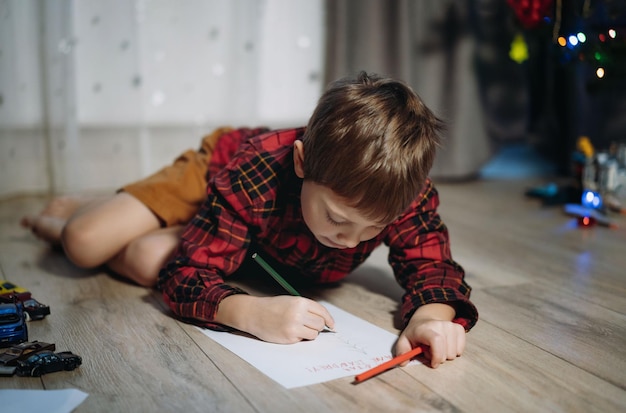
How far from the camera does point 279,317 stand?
0.92 meters

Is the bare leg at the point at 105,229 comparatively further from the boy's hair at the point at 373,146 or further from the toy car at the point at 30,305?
the boy's hair at the point at 373,146

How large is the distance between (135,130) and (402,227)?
4.13ft

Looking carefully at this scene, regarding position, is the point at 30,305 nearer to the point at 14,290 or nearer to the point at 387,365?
the point at 14,290

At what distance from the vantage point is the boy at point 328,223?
2.79 feet

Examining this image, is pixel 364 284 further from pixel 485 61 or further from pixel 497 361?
pixel 485 61

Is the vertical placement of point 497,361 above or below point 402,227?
below

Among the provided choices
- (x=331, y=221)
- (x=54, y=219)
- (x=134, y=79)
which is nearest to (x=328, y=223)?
(x=331, y=221)

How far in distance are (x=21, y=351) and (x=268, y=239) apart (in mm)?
383

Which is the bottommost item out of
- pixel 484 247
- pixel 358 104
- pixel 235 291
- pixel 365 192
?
pixel 484 247

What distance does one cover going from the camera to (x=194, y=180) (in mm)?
1314

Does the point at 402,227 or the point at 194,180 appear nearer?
the point at 402,227

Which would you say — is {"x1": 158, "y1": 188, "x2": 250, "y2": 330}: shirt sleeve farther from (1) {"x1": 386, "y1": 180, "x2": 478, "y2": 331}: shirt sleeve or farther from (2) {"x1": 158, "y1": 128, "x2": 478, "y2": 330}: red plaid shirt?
(1) {"x1": 386, "y1": 180, "x2": 478, "y2": 331}: shirt sleeve

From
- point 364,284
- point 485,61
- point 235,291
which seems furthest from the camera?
point 485,61

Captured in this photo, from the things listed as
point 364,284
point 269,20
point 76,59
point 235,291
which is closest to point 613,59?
point 364,284
